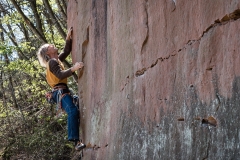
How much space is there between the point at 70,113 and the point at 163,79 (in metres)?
2.80

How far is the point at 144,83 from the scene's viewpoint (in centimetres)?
394

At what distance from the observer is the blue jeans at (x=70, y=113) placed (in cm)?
580

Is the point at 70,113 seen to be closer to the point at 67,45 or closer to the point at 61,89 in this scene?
the point at 61,89

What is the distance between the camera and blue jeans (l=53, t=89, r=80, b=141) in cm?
580

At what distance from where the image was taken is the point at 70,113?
594 centimetres

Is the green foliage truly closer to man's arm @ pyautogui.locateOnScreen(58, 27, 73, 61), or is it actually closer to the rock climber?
man's arm @ pyautogui.locateOnScreen(58, 27, 73, 61)

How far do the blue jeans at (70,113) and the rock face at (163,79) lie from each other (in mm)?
244

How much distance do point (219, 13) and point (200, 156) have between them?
117 cm

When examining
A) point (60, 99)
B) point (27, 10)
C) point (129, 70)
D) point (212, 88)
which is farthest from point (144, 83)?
point (27, 10)

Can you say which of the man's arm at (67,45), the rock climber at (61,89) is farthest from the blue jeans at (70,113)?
the man's arm at (67,45)

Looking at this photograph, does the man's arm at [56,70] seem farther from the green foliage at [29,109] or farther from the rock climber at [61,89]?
the green foliage at [29,109]

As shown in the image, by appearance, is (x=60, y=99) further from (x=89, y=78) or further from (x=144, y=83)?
(x=144, y=83)

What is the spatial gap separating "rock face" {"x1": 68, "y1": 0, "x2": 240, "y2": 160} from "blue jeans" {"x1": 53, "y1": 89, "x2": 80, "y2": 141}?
0.80ft

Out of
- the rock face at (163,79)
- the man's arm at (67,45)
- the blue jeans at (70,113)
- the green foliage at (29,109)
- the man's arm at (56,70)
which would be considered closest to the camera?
the rock face at (163,79)
